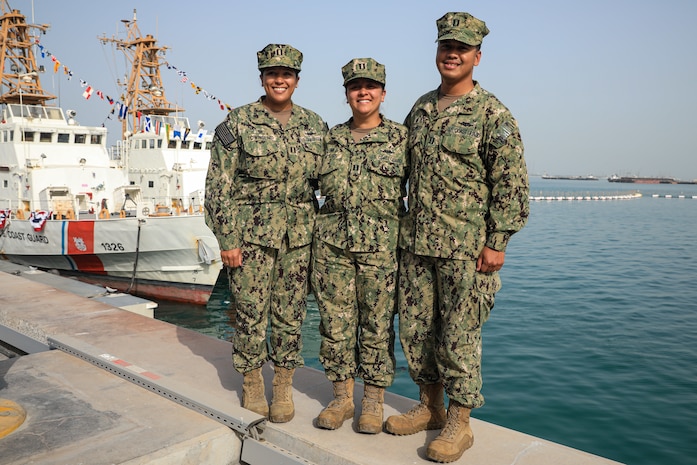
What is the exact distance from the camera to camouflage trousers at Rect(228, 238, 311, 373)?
3121 millimetres

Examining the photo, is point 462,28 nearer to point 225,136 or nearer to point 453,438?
point 225,136

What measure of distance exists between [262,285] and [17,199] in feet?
48.8

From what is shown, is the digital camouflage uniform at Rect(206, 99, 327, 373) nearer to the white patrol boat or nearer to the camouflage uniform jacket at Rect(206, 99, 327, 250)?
the camouflage uniform jacket at Rect(206, 99, 327, 250)

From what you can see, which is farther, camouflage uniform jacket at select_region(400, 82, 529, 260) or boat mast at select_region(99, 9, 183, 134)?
boat mast at select_region(99, 9, 183, 134)

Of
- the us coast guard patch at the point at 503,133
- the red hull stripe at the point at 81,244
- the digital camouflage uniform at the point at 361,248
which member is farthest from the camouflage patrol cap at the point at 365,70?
the red hull stripe at the point at 81,244

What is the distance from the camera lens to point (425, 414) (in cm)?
296

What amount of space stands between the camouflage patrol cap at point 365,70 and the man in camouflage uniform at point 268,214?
361 mm

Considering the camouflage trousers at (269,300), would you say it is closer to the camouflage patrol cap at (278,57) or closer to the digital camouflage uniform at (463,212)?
the digital camouflage uniform at (463,212)

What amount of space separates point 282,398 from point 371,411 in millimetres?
532

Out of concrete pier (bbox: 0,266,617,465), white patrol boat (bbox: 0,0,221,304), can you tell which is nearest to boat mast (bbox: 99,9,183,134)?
white patrol boat (bbox: 0,0,221,304)

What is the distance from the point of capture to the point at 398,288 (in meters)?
2.98

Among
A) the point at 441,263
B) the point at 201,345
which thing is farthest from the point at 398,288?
the point at 201,345

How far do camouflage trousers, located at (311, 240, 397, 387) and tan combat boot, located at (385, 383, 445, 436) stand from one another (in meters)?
0.19

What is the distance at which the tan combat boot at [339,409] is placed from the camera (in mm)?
2943
